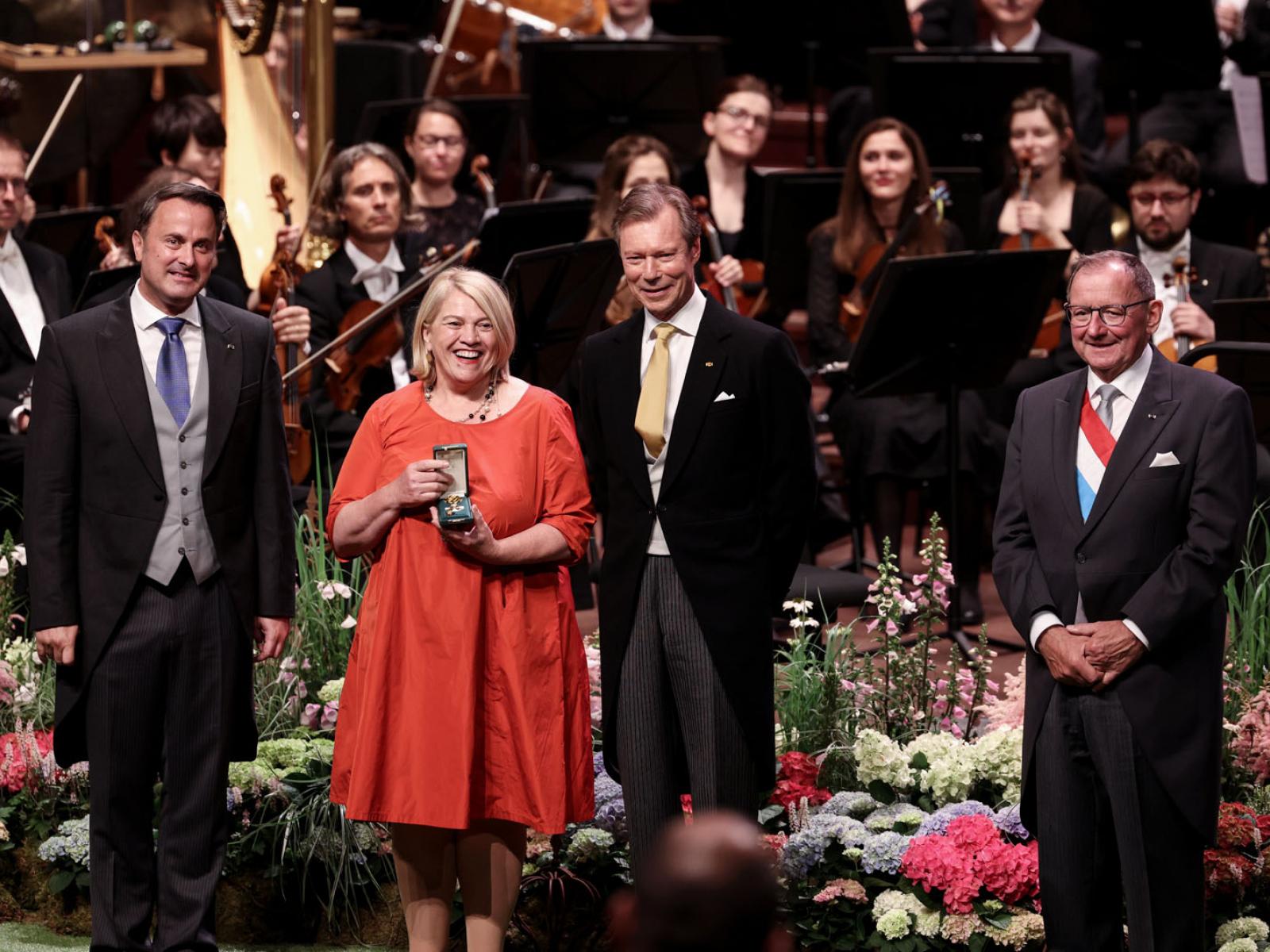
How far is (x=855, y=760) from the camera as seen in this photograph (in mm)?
4625

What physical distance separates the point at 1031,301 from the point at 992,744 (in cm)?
198

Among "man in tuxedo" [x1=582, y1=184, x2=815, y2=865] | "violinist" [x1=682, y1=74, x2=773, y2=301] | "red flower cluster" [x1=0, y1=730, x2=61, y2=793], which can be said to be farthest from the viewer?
"violinist" [x1=682, y1=74, x2=773, y2=301]

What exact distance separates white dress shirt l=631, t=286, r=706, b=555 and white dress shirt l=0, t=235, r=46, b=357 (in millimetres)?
2771

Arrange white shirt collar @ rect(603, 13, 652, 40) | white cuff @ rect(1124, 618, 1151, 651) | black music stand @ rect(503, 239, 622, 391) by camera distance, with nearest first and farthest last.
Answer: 1. white cuff @ rect(1124, 618, 1151, 651)
2. black music stand @ rect(503, 239, 622, 391)
3. white shirt collar @ rect(603, 13, 652, 40)

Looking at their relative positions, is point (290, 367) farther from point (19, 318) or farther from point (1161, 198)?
point (1161, 198)

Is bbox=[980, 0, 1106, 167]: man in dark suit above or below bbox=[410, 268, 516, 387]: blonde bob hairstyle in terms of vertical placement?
above

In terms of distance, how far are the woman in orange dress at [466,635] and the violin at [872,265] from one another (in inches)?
118

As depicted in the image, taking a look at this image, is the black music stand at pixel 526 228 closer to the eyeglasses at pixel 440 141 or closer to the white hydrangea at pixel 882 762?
the eyeglasses at pixel 440 141

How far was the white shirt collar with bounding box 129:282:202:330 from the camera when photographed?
13.1 feet

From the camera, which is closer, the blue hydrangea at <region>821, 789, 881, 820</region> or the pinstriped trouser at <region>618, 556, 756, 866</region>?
the pinstriped trouser at <region>618, 556, 756, 866</region>

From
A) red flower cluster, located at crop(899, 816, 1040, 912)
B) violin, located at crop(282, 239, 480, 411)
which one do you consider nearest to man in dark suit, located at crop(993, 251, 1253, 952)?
red flower cluster, located at crop(899, 816, 1040, 912)

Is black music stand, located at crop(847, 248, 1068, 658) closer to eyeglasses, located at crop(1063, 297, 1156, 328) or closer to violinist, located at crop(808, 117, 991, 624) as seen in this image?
violinist, located at crop(808, 117, 991, 624)

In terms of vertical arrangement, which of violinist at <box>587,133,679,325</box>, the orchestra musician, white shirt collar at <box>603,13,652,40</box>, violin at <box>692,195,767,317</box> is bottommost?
violin at <box>692,195,767,317</box>

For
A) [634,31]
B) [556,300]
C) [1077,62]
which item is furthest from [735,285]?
[634,31]
